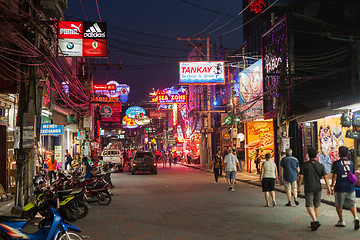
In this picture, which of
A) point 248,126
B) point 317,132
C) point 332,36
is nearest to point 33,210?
point 317,132

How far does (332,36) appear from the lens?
73.3 ft

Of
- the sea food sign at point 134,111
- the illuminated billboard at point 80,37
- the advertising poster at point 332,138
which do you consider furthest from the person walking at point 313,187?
the sea food sign at point 134,111

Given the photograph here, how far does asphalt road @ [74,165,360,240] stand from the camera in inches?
338

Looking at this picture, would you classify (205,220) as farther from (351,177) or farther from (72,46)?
(72,46)

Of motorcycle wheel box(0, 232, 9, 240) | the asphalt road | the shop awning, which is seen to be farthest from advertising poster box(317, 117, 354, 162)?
motorcycle wheel box(0, 232, 9, 240)

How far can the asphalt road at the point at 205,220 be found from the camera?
338 inches

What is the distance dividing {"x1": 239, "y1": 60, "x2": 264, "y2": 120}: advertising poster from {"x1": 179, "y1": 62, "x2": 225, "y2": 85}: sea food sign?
2.48m

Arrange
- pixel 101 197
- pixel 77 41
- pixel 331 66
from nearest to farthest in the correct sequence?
pixel 101 197 → pixel 77 41 → pixel 331 66

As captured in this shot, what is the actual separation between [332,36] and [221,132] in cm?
2288

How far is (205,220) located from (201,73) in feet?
80.2

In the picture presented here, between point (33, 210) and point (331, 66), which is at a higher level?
point (331, 66)

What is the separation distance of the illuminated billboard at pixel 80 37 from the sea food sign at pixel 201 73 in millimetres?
14706

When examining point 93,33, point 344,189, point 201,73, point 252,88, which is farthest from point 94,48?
point 201,73

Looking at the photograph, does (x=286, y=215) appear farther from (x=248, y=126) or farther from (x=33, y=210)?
(x=248, y=126)
